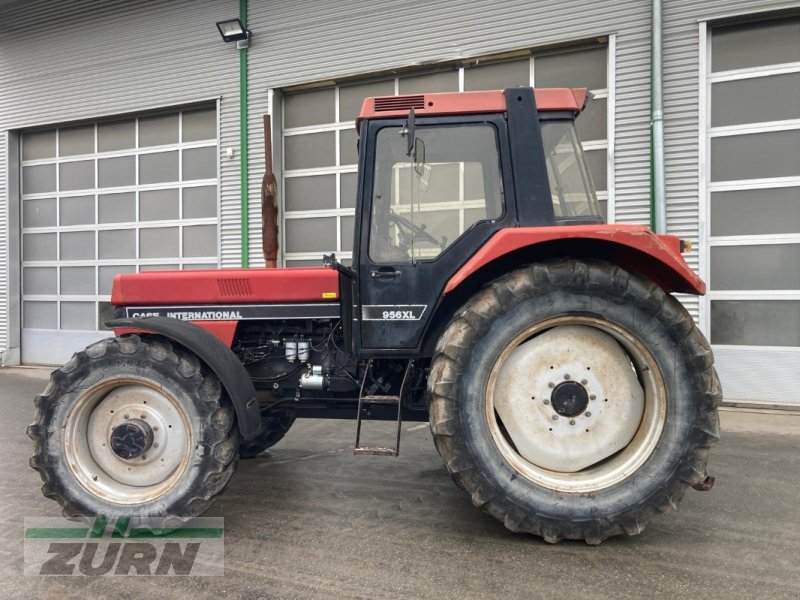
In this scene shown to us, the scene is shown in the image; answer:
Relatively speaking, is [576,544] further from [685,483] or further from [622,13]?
[622,13]

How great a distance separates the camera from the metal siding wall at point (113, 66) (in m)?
8.50

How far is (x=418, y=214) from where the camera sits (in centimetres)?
300

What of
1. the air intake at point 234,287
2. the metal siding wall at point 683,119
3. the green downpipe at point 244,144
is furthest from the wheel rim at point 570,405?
the green downpipe at point 244,144

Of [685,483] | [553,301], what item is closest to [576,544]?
[685,483]

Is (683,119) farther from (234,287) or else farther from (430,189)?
(234,287)

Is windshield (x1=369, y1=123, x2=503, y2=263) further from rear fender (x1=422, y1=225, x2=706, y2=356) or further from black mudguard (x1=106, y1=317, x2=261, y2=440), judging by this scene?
black mudguard (x1=106, y1=317, x2=261, y2=440)

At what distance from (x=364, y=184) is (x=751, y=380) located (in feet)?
18.6

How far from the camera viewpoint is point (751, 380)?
6305 mm

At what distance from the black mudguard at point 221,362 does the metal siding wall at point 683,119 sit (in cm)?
554

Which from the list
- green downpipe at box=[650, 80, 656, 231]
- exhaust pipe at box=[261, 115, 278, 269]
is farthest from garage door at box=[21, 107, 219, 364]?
green downpipe at box=[650, 80, 656, 231]

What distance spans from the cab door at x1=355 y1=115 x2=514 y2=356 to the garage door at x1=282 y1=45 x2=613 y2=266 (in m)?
4.81

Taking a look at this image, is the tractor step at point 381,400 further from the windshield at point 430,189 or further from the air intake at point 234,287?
the air intake at point 234,287

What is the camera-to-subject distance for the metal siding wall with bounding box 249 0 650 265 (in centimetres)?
661

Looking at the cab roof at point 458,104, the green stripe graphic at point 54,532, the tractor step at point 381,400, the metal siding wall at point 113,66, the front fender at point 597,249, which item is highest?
the metal siding wall at point 113,66
